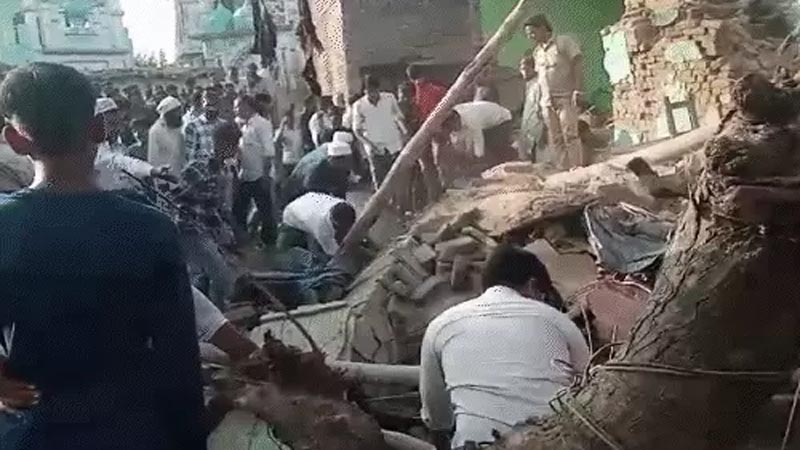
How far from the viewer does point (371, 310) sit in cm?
177

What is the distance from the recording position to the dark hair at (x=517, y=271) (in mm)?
1732

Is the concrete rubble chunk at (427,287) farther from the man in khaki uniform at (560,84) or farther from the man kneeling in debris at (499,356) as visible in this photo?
the man in khaki uniform at (560,84)

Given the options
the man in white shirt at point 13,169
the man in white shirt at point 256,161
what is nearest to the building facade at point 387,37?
the man in white shirt at point 256,161

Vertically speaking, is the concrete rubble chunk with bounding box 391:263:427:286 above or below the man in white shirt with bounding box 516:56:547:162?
below

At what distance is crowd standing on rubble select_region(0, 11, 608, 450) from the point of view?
5.71 ft

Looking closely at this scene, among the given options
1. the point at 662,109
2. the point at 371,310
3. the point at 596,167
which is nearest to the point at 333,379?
the point at 371,310

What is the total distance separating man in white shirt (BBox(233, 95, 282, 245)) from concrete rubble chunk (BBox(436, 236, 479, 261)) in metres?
0.26

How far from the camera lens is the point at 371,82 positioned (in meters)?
1.78

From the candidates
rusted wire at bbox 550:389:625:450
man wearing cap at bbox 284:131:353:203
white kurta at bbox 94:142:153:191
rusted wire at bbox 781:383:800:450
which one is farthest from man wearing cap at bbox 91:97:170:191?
rusted wire at bbox 781:383:800:450

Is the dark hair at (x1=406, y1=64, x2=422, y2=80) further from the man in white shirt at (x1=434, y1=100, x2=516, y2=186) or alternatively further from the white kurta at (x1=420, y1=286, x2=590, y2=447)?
the white kurta at (x1=420, y1=286, x2=590, y2=447)

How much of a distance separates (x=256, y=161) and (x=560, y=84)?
46 centimetres

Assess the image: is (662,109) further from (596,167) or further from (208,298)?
(208,298)

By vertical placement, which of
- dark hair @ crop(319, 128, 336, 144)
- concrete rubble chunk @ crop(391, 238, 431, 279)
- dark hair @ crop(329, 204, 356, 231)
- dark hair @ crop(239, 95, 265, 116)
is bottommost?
concrete rubble chunk @ crop(391, 238, 431, 279)

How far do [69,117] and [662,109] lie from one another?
2.79 ft
